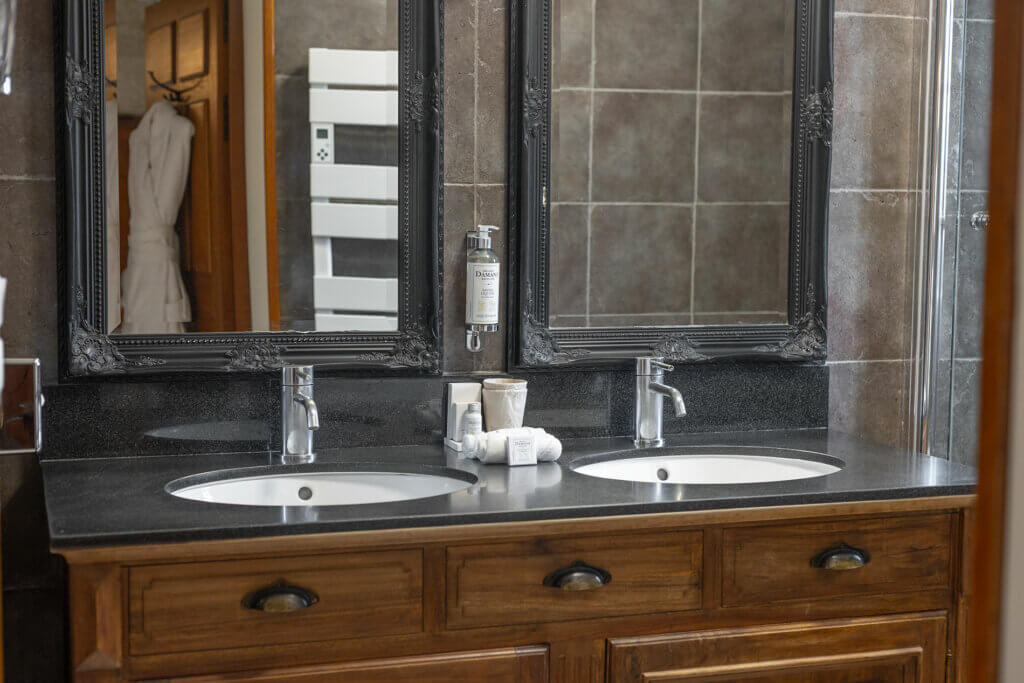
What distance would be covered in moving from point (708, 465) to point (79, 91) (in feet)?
4.40

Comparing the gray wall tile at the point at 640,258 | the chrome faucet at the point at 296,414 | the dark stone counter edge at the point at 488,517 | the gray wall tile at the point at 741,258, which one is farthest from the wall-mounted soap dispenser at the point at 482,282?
the dark stone counter edge at the point at 488,517

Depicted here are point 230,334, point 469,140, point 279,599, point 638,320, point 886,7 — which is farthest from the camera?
point 886,7

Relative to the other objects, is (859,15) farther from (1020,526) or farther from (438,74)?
(1020,526)

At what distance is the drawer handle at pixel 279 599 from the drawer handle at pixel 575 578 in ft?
1.18

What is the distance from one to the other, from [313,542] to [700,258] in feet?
3.51

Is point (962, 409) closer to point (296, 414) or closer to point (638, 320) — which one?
point (638, 320)

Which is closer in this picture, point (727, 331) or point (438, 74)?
point (438, 74)

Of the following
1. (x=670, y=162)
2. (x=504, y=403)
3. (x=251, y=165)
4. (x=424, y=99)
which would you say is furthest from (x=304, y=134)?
(x=670, y=162)

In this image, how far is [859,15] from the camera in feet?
7.29

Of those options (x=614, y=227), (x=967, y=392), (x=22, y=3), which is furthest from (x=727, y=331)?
(x=22, y=3)

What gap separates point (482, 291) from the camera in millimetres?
1988

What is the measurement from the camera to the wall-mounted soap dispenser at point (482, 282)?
1.99 m

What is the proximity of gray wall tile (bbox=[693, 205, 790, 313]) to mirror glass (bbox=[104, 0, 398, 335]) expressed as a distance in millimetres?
641

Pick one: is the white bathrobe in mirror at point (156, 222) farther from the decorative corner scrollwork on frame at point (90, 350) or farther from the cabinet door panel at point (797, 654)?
the cabinet door panel at point (797, 654)
